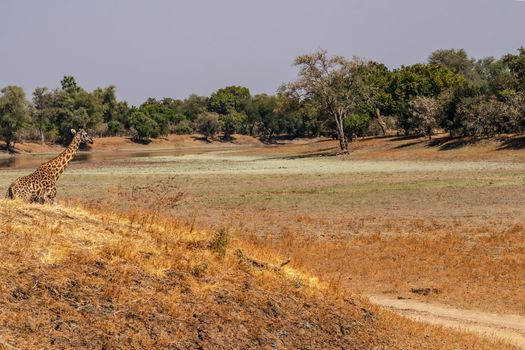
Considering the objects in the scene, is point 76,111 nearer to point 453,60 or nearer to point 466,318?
point 453,60

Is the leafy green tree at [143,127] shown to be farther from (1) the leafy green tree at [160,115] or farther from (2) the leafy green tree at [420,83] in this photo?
(2) the leafy green tree at [420,83]

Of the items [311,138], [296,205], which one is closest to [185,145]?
[311,138]

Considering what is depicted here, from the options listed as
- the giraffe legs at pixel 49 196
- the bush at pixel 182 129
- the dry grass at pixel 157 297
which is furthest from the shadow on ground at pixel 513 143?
the bush at pixel 182 129

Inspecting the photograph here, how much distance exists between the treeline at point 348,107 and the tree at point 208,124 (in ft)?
0.91

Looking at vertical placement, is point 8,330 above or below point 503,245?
above

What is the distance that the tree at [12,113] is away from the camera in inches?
5074

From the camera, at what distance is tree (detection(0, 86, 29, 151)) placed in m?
129

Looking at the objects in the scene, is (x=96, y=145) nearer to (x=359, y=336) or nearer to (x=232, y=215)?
(x=232, y=215)

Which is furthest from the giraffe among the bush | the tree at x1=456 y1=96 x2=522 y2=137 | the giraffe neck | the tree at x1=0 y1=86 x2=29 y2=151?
the bush

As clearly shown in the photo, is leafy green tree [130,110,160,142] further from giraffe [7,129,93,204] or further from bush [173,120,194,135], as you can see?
giraffe [7,129,93,204]

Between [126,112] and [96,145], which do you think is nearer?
[96,145]

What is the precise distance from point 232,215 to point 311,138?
166956 millimetres

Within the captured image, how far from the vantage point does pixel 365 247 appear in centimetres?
2133

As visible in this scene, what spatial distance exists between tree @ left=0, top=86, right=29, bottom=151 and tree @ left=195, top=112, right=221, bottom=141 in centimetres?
5785
